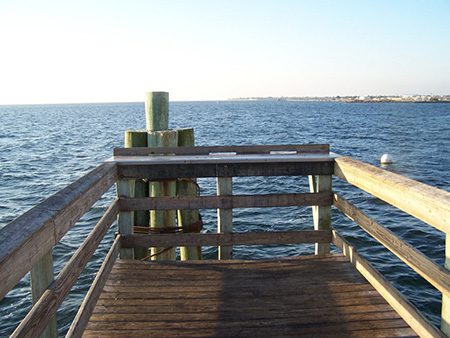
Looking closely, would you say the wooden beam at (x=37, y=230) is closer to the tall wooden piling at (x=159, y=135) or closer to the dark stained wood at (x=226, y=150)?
the dark stained wood at (x=226, y=150)

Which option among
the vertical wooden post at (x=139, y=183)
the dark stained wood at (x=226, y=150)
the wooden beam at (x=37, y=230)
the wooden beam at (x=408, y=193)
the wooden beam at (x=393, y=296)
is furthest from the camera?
the vertical wooden post at (x=139, y=183)

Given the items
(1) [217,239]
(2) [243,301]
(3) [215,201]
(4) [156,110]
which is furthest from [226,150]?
(2) [243,301]

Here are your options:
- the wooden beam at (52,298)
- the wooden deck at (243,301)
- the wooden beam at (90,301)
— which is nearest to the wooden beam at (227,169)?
the wooden beam at (90,301)

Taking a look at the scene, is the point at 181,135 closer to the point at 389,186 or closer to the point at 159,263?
the point at 159,263

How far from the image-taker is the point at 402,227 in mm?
12078

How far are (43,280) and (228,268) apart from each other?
2.26 m

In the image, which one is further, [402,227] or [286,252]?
[402,227]

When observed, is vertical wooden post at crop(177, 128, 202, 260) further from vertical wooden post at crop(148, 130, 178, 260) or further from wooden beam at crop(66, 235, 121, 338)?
wooden beam at crop(66, 235, 121, 338)

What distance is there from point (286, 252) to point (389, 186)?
25.5 feet

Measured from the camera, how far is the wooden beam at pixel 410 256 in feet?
7.63

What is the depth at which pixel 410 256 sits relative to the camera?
2740 mm

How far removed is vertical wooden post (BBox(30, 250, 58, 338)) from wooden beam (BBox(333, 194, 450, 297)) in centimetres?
219

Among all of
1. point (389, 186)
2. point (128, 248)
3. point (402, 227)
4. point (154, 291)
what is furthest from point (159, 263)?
point (402, 227)

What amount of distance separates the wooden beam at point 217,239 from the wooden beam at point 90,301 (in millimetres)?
255
